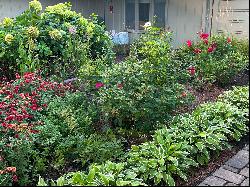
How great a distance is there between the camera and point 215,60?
747 cm

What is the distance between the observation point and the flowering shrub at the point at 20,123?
367cm

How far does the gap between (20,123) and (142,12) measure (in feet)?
28.4

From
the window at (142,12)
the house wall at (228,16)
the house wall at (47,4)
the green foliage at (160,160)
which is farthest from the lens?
the window at (142,12)

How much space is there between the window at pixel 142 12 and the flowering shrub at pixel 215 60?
3871mm

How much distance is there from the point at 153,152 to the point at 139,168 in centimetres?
30

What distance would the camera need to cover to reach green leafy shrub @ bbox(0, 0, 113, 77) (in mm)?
6672

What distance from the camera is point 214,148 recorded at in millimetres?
4172

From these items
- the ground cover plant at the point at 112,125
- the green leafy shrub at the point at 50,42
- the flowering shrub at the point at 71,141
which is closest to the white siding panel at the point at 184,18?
the green leafy shrub at the point at 50,42

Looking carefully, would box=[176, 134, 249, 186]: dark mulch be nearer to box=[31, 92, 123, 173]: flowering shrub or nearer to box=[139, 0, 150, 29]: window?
box=[31, 92, 123, 173]: flowering shrub

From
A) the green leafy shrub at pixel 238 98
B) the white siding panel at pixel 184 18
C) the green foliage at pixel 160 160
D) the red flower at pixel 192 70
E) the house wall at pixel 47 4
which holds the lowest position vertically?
the green foliage at pixel 160 160

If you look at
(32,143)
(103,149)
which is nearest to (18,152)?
(32,143)

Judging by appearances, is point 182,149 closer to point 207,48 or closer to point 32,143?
point 32,143

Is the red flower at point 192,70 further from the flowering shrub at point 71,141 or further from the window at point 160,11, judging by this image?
the window at point 160,11

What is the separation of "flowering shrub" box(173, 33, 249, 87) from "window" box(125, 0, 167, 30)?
387 cm
